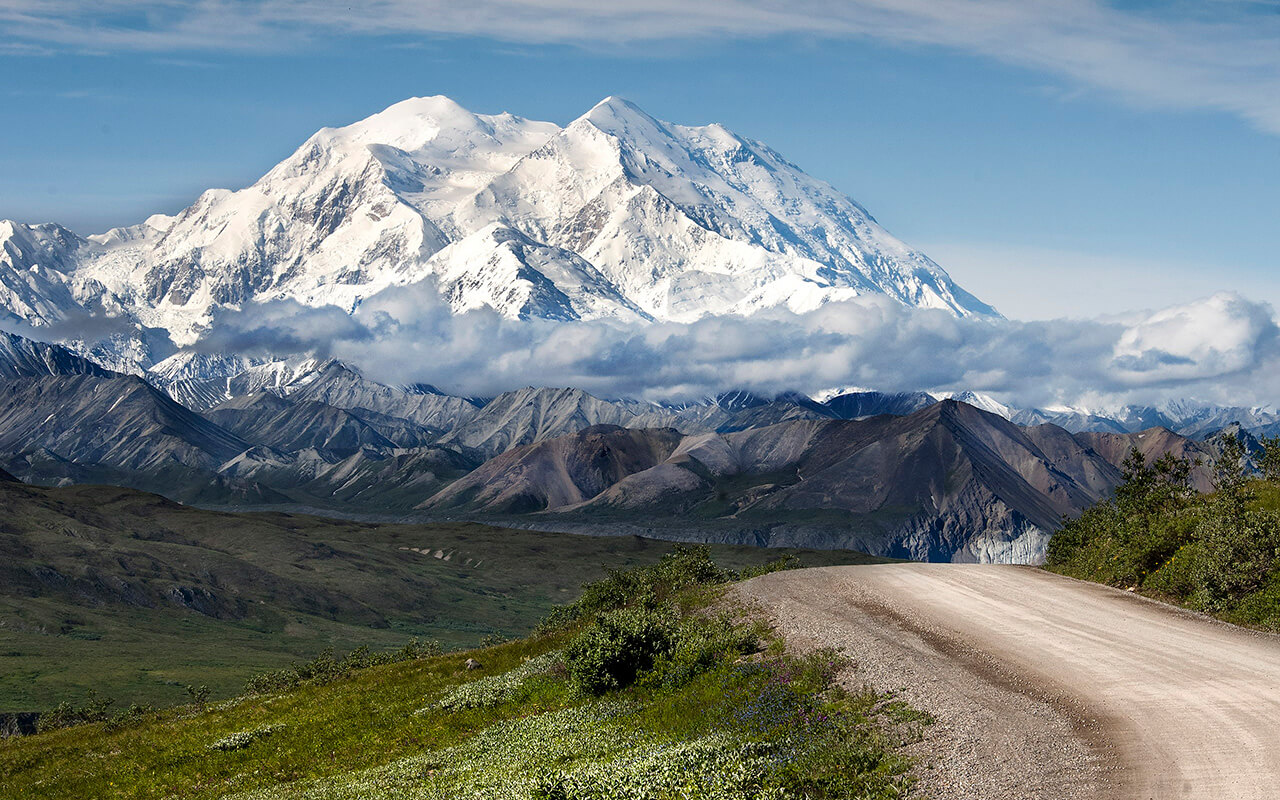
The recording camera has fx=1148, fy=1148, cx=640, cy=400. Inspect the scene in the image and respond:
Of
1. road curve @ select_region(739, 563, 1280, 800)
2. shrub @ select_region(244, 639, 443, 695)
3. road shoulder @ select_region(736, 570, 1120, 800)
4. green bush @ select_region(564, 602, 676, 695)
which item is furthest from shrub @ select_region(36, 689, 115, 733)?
road shoulder @ select_region(736, 570, 1120, 800)

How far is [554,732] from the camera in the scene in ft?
91.5

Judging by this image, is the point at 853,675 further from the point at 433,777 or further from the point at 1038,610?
the point at 1038,610

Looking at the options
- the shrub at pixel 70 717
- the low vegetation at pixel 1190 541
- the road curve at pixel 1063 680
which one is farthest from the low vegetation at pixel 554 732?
the shrub at pixel 70 717

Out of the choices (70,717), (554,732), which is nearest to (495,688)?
(554,732)

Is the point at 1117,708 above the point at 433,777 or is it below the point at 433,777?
above

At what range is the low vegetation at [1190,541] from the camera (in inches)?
1442

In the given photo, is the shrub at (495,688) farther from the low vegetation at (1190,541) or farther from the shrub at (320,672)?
the low vegetation at (1190,541)

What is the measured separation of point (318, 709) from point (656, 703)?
14.5 meters

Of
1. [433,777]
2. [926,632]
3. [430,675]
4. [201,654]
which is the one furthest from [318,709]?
[201,654]

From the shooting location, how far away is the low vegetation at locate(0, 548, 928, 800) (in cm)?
2148

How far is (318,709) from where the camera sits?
125 feet

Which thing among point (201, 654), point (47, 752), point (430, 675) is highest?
point (430, 675)

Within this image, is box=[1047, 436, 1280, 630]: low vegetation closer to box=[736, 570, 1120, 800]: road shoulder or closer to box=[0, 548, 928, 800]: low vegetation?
box=[736, 570, 1120, 800]: road shoulder

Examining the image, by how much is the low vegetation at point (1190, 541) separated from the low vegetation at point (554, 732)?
15168mm
